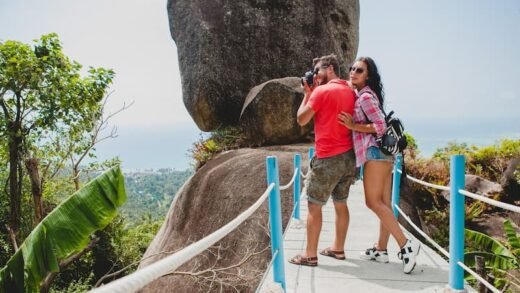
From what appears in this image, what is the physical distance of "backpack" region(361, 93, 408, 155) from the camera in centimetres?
349

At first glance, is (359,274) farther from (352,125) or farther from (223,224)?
(223,224)

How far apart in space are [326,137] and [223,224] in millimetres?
4322

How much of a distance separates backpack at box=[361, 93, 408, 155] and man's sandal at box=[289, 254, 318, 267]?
1.17 m

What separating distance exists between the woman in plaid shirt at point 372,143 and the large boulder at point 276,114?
8.53m

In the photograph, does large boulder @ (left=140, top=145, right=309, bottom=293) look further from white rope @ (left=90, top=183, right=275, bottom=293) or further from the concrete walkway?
white rope @ (left=90, top=183, right=275, bottom=293)

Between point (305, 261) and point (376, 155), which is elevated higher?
point (376, 155)

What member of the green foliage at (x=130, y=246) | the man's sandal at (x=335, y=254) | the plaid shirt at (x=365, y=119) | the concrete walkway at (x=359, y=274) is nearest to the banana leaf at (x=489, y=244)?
the concrete walkway at (x=359, y=274)

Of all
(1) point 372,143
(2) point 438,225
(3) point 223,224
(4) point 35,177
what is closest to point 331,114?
(1) point 372,143

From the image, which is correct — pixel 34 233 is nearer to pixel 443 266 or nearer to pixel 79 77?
pixel 443 266

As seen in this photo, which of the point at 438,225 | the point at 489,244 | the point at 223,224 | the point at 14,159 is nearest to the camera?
the point at 489,244

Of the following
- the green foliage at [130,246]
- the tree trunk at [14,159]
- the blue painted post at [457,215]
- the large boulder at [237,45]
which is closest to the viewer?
the blue painted post at [457,215]

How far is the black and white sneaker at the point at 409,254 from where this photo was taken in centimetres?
360

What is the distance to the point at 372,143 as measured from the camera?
3.55 meters

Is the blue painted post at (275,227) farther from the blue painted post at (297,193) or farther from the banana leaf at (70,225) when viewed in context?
the banana leaf at (70,225)
